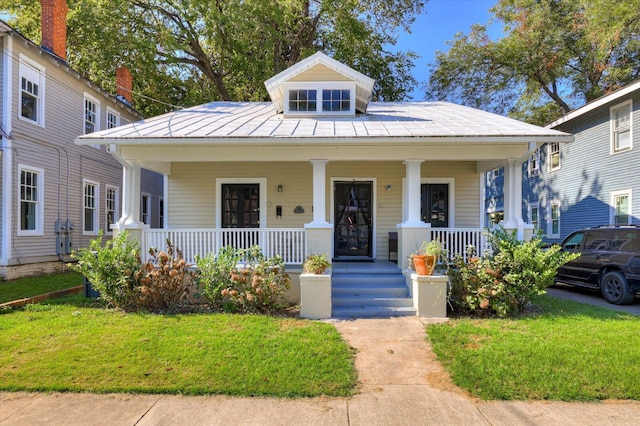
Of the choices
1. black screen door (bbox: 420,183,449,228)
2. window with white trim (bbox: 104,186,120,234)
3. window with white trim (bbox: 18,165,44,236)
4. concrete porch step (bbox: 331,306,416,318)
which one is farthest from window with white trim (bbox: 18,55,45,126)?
black screen door (bbox: 420,183,449,228)

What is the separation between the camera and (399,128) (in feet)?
26.8

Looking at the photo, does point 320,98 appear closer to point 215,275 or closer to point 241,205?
point 241,205

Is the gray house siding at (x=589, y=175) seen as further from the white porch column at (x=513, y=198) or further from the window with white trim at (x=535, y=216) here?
the white porch column at (x=513, y=198)

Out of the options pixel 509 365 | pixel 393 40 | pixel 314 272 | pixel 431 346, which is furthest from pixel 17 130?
pixel 393 40

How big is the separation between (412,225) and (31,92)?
1066 cm

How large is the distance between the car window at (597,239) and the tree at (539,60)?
12049 millimetres

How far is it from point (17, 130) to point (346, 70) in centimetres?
852

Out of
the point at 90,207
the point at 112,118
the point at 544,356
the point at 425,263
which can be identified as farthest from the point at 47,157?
the point at 544,356

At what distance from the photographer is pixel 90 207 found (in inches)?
525

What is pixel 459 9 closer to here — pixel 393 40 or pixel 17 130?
pixel 393 40

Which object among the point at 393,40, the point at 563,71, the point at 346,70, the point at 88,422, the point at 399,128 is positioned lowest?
the point at 88,422

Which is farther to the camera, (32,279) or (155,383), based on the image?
(32,279)

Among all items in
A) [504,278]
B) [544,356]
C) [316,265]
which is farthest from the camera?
[316,265]

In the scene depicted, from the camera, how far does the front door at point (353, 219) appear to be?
1006 cm
